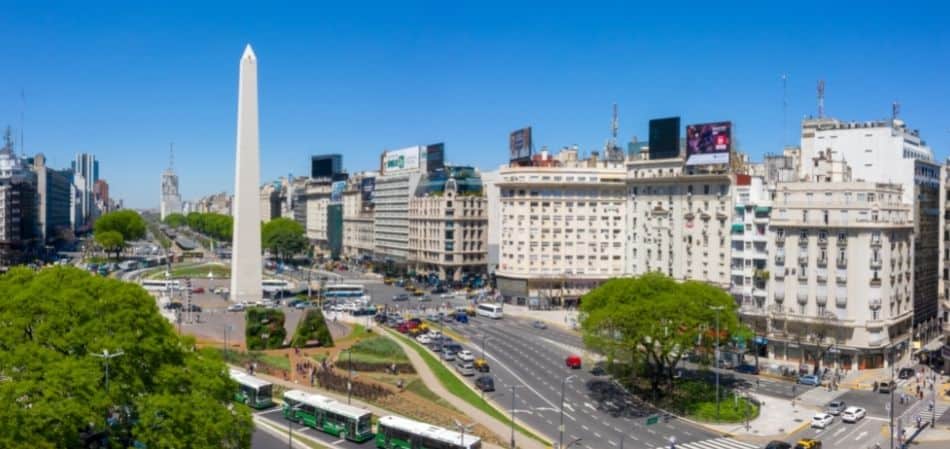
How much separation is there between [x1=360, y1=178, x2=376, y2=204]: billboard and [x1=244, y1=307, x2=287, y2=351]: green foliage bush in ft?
303

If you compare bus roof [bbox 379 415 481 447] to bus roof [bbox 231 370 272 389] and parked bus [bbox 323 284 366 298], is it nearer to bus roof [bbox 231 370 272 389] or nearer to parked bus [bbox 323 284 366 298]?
bus roof [bbox 231 370 272 389]

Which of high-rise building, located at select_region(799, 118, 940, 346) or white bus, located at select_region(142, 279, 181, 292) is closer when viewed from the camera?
high-rise building, located at select_region(799, 118, 940, 346)

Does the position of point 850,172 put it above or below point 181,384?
above

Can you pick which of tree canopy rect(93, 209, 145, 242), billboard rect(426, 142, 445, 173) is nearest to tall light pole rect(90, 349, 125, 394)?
billboard rect(426, 142, 445, 173)

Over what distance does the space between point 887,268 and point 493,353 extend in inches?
1350

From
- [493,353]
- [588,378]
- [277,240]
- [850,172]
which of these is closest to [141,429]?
[588,378]

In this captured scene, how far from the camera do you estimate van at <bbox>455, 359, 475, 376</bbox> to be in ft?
213

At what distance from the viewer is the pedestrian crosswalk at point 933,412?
5394 cm

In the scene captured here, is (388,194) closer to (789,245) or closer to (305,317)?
(305,317)

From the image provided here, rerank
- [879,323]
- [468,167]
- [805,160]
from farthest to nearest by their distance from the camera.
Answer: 1. [468,167]
2. [805,160]
3. [879,323]

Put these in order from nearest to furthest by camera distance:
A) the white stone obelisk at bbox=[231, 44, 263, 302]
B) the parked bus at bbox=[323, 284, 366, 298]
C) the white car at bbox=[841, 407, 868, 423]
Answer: the white car at bbox=[841, 407, 868, 423]
the white stone obelisk at bbox=[231, 44, 263, 302]
the parked bus at bbox=[323, 284, 366, 298]

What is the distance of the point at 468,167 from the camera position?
139 m

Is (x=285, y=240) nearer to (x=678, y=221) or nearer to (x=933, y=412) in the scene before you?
(x=678, y=221)

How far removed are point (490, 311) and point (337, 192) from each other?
9958cm
